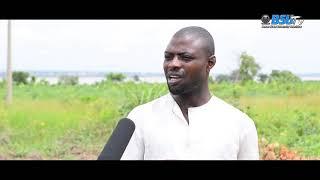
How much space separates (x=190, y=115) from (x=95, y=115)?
2.80 ft

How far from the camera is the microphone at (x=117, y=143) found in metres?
1.41

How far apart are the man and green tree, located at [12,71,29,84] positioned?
964 mm

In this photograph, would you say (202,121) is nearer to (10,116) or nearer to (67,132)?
(67,132)

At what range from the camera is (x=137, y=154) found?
2.03 meters

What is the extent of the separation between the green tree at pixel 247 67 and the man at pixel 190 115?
627 millimetres

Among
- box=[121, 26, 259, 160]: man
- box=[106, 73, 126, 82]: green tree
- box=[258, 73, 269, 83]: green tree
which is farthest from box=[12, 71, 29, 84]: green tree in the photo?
box=[258, 73, 269, 83]: green tree

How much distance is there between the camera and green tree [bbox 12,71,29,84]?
294cm

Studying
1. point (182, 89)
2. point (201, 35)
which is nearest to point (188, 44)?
point (201, 35)

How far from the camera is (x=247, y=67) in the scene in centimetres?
294

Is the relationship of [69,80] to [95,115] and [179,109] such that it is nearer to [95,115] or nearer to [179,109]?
[95,115]

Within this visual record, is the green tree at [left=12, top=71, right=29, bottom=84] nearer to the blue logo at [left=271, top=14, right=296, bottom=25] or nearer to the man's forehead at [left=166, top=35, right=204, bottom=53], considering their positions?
the man's forehead at [left=166, top=35, right=204, bottom=53]

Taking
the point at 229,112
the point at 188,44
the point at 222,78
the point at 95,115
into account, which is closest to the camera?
the point at 188,44

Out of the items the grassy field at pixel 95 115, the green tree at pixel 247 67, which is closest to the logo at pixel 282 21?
the green tree at pixel 247 67
